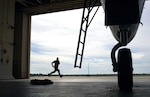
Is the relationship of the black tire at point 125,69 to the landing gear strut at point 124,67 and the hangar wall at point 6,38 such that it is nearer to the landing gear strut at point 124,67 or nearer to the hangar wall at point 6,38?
the landing gear strut at point 124,67

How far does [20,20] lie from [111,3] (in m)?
14.0

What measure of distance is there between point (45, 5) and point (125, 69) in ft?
43.5

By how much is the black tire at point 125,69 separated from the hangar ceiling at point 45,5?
11.5 meters

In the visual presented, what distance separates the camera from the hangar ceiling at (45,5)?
51.8 ft

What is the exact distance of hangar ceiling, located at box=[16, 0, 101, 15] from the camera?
1579 cm

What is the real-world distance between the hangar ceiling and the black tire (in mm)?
11490

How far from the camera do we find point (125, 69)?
13.1 ft

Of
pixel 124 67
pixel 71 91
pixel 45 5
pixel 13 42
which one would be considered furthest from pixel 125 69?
pixel 45 5

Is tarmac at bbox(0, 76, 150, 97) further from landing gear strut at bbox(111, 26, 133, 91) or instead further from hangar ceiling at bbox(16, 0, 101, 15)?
hangar ceiling at bbox(16, 0, 101, 15)

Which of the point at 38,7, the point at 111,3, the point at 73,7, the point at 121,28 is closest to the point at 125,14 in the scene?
the point at 111,3

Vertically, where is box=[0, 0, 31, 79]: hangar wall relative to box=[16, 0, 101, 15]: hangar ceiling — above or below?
below

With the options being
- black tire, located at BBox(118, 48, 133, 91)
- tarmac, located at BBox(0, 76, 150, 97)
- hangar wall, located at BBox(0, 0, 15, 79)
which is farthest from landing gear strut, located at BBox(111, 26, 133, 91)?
hangar wall, located at BBox(0, 0, 15, 79)

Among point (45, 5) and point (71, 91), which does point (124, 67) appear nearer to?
point (71, 91)

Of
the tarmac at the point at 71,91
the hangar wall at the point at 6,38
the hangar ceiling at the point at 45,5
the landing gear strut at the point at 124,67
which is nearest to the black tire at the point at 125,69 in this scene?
the landing gear strut at the point at 124,67
